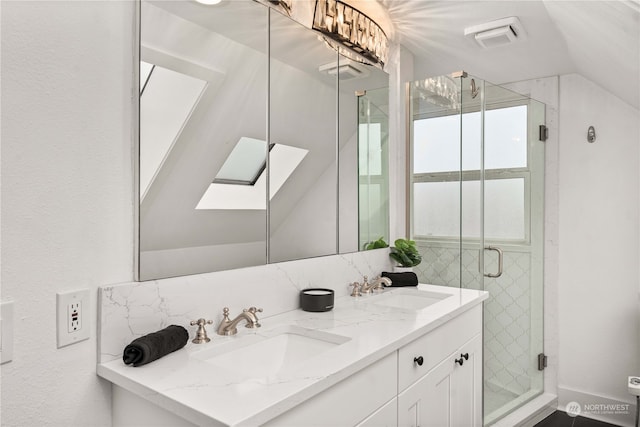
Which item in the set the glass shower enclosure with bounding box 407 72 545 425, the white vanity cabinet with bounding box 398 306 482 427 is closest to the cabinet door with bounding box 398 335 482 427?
the white vanity cabinet with bounding box 398 306 482 427

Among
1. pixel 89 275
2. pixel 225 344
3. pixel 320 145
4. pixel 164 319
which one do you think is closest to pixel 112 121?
pixel 89 275

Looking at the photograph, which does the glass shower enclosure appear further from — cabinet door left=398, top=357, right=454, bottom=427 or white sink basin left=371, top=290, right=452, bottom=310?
cabinet door left=398, top=357, right=454, bottom=427

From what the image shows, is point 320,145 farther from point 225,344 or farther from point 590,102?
point 590,102

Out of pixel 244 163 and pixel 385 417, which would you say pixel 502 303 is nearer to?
pixel 385 417

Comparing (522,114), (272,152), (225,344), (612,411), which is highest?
(522,114)

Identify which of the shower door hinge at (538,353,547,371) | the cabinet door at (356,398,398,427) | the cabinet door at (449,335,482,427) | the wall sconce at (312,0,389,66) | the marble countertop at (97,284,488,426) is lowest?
the shower door hinge at (538,353,547,371)

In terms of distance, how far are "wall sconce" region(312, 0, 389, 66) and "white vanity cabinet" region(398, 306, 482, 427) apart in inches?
52.1

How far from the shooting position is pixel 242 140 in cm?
154

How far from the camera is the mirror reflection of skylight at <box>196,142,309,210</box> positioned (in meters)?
1.47

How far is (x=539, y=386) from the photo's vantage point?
295 centimetres

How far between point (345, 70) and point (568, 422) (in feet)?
8.48

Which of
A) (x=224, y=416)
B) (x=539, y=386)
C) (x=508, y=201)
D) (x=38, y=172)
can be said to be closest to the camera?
(x=224, y=416)

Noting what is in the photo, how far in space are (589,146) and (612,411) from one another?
171 centimetres

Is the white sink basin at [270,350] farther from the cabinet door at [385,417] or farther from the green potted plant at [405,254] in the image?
the green potted plant at [405,254]
